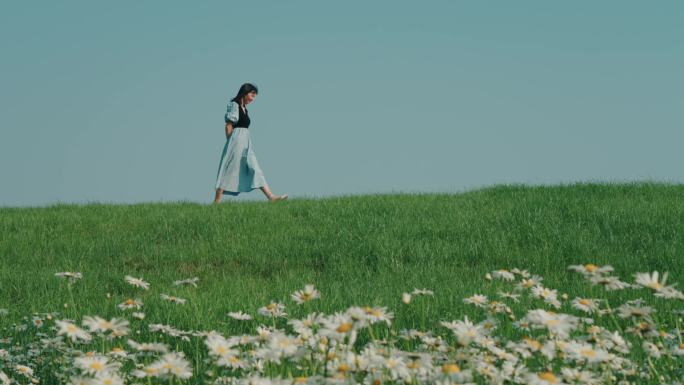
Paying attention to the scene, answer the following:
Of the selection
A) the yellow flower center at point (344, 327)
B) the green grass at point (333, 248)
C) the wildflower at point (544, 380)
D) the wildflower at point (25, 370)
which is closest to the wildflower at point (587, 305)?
the wildflower at point (544, 380)

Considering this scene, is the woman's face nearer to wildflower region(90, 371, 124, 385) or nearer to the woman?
the woman

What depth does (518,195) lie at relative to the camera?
1222 cm

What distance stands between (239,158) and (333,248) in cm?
594

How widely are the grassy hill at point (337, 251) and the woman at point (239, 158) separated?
6.68ft

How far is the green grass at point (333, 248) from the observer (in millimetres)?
6742

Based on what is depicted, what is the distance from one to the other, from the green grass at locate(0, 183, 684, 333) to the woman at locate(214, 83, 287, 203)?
2040 millimetres

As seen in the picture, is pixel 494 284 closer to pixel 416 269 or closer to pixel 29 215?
pixel 416 269

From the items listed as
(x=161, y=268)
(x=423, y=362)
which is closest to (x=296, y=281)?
(x=161, y=268)

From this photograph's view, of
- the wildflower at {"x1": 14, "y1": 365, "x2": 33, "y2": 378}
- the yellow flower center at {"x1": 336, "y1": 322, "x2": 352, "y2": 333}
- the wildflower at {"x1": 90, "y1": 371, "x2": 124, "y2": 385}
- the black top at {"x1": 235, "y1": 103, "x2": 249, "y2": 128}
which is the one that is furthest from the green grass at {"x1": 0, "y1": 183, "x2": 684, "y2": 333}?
the yellow flower center at {"x1": 336, "y1": 322, "x2": 352, "y2": 333}

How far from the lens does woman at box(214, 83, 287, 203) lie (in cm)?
1446

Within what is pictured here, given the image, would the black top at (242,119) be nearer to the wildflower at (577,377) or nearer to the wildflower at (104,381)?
the wildflower at (104,381)

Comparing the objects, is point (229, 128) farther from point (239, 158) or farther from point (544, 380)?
point (544, 380)

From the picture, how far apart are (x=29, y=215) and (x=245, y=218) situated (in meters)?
3.84

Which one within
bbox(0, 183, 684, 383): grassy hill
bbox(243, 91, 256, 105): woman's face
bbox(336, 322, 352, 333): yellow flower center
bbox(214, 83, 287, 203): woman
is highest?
bbox(243, 91, 256, 105): woman's face
